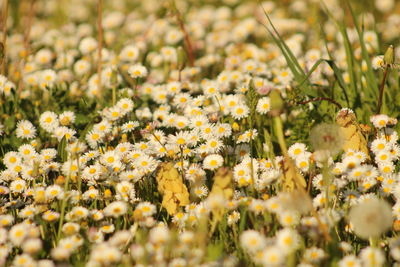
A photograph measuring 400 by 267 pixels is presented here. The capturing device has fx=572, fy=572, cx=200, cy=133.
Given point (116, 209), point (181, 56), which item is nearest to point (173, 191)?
point (116, 209)

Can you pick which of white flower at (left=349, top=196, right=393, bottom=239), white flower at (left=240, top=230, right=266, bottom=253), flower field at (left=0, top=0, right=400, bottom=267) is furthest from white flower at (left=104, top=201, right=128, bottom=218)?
white flower at (left=349, top=196, right=393, bottom=239)

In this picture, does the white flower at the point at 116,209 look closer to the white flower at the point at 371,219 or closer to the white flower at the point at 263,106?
the white flower at the point at 371,219

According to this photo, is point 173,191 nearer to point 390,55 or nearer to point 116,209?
Result: point 116,209

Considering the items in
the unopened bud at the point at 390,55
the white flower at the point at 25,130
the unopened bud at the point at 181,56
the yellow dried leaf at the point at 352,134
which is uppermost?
the unopened bud at the point at 181,56

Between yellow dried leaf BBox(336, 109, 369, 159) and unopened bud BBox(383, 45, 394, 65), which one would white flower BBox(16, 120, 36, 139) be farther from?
unopened bud BBox(383, 45, 394, 65)

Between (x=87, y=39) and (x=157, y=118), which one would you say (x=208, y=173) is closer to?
(x=157, y=118)

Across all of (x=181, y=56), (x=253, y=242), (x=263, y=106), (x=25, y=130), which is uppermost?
(x=181, y=56)

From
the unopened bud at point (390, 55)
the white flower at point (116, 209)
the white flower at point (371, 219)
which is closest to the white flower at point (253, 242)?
the white flower at point (371, 219)
